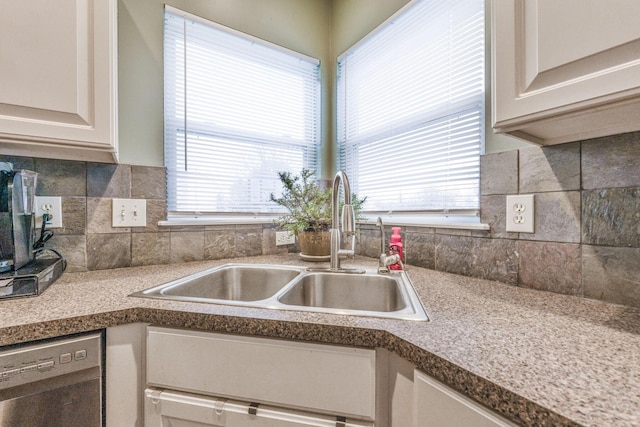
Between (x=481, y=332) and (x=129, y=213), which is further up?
(x=129, y=213)

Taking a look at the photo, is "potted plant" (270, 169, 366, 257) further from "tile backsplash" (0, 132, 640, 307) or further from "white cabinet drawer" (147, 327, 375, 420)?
"white cabinet drawer" (147, 327, 375, 420)

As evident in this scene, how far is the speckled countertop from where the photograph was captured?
1.33 ft

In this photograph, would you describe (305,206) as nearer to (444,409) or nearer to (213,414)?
(213,414)

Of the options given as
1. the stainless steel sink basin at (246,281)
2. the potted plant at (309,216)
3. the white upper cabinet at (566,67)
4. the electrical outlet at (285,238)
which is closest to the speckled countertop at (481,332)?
the stainless steel sink basin at (246,281)

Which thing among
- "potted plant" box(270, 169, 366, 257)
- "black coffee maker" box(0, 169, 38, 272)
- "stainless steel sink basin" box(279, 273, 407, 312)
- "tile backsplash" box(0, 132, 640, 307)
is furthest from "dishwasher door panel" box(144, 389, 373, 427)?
"potted plant" box(270, 169, 366, 257)

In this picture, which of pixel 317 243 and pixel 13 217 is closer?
pixel 13 217

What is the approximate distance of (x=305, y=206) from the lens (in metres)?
1.49

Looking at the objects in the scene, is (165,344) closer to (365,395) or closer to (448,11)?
(365,395)

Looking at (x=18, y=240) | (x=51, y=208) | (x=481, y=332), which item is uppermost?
(x=51, y=208)

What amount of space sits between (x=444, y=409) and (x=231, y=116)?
1.57 metres

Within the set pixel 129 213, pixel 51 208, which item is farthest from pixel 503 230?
pixel 51 208

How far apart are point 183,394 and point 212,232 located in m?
0.82

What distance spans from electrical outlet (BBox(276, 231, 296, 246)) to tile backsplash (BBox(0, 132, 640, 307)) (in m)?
0.14

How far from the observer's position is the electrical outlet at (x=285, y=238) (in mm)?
1671
